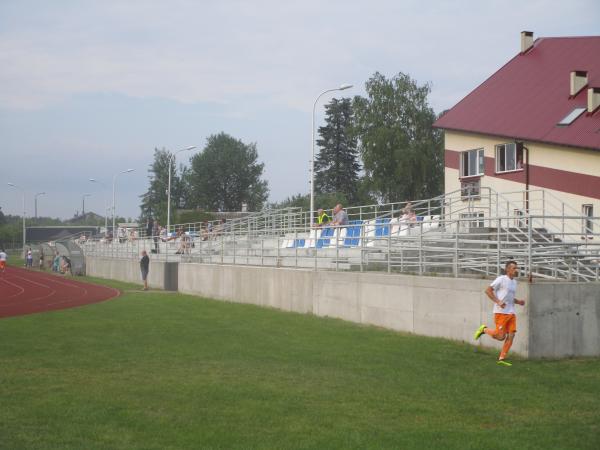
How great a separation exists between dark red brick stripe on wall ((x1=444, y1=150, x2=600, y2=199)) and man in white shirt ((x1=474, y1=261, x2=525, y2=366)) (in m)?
18.0

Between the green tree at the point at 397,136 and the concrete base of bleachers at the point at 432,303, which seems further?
the green tree at the point at 397,136

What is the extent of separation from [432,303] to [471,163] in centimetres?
2231

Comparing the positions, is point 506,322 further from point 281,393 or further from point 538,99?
point 538,99

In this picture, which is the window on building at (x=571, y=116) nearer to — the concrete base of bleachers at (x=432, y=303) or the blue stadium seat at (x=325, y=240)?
the blue stadium seat at (x=325, y=240)

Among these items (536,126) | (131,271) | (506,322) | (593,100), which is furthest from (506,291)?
→ (131,271)

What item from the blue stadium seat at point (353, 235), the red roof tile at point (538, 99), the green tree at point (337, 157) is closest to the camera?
the blue stadium seat at point (353, 235)

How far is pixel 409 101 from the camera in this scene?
6788 centimetres

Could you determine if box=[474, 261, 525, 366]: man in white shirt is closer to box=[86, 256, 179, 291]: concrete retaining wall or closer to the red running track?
the red running track

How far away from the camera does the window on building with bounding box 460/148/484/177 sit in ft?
127

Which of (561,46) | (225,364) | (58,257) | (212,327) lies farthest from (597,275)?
(58,257)

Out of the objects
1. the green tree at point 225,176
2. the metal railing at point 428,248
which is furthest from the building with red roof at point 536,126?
the green tree at point 225,176

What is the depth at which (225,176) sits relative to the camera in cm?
11631

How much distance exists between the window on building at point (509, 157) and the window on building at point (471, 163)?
1534mm

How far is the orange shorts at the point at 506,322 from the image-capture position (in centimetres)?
1469
